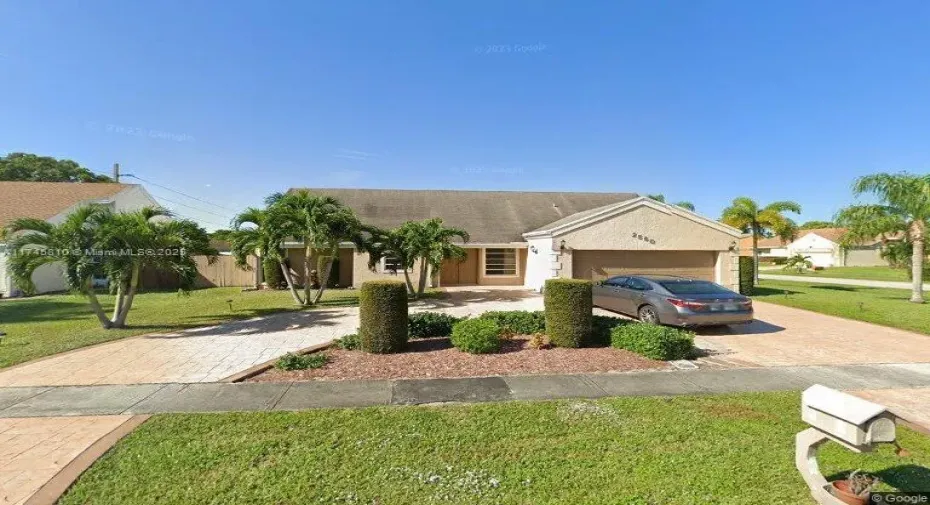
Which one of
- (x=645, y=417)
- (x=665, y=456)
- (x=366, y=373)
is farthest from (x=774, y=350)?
(x=366, y=373)

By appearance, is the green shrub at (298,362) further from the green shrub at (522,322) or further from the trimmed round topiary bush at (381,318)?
the green shrub at (522,322)

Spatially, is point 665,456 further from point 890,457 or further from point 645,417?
point 890,457

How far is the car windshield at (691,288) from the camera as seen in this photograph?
377 inches

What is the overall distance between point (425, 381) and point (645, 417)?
3.11 m

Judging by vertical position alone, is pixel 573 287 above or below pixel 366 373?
above

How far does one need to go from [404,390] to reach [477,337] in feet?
7.24

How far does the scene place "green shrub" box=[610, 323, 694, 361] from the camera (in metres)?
7.17

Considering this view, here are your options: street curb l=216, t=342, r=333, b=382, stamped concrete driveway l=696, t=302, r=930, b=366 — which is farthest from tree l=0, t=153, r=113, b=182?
stamped concrete driveway l=696, t=302, r=930, b=366

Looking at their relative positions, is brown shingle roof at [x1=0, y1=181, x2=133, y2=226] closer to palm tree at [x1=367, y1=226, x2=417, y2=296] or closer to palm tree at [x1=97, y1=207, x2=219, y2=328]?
palm tree at [x1=97, y1=207, x2=219, y2=328]

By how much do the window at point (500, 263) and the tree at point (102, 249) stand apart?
13.2 meters

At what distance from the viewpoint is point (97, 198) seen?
70.1 feet

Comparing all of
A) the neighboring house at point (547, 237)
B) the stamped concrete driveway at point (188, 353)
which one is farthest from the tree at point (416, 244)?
the stamped concrete driveway at point (188, 353)

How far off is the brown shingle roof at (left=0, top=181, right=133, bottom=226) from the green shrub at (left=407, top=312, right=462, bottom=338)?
854 inches

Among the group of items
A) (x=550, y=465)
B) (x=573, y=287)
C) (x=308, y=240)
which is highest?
(x=308, y=240)
